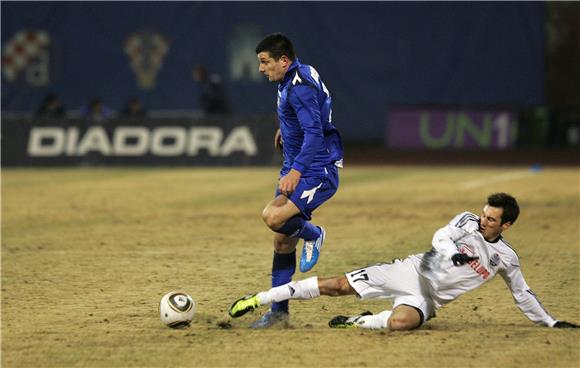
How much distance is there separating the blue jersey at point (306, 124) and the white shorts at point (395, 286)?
0.83 metres

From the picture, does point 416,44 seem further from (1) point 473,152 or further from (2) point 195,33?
(2) point 195,33

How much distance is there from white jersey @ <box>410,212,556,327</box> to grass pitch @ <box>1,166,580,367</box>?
0.26 meters

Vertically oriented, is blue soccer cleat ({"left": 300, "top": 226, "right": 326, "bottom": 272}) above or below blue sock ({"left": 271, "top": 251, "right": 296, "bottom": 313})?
above

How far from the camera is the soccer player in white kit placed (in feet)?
22.5

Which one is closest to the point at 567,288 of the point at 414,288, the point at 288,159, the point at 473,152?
the point at 414,288

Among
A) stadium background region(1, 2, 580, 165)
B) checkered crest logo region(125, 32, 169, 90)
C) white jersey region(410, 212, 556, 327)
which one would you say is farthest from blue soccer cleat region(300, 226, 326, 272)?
checkered crest logo region(125, 32, 169, 90)

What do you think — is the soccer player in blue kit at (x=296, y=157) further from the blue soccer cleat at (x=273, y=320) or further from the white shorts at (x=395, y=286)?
the white shorts at (x=395, y=286)

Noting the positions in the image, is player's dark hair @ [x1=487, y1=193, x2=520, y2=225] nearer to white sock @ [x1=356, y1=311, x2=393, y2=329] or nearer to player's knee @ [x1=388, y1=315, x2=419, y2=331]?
player's knee @ [x1=388, y1=315, x2=419, y2=331]

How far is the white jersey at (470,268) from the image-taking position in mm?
6910

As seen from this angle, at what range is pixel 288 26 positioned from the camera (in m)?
27.8

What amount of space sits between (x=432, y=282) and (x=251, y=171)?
1488 centimetres

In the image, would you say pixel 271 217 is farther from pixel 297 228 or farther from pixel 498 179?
pixel 498 179

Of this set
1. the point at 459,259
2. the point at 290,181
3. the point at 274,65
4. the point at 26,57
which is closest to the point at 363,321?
the point at 459,259

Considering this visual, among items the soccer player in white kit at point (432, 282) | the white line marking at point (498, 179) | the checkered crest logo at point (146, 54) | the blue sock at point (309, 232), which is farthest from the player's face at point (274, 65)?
the checkered crest logo at point (146, 54)
